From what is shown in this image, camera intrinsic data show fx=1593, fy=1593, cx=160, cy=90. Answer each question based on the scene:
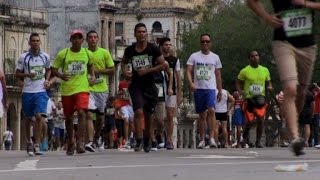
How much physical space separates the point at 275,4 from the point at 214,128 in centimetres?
1055

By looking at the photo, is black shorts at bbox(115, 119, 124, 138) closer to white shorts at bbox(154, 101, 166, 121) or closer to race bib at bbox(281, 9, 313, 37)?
white shorts at bbox(154, 101, 166, 121)

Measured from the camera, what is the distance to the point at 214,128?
92.2 feet

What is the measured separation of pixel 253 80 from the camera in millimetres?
30125

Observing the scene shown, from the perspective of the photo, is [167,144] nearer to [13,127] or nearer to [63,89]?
[63,89]

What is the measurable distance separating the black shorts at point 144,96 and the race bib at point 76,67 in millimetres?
808

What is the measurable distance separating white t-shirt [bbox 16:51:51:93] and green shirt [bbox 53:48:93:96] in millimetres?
529

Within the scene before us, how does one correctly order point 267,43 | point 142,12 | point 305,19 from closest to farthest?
point 305,19
point 267,43
point 142,12

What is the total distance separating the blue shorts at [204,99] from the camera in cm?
2788

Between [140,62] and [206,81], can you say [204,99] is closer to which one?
[206,81]

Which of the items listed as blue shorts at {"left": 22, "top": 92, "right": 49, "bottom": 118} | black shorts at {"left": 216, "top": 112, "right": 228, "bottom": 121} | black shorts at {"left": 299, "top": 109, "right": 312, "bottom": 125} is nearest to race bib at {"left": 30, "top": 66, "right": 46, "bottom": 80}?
blue shorts at {"left": 22, "top": 92, "right": 49, "bottom": 118}

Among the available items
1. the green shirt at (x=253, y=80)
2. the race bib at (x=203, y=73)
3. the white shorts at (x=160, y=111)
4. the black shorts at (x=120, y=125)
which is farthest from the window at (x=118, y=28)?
the white shorts at (x=160, y=111)

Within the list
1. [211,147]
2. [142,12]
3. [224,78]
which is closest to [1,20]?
[224,78]

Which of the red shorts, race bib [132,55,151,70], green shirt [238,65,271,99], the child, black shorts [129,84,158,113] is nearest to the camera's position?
the red shorts

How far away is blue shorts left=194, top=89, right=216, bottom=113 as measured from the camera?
27.9 metres
